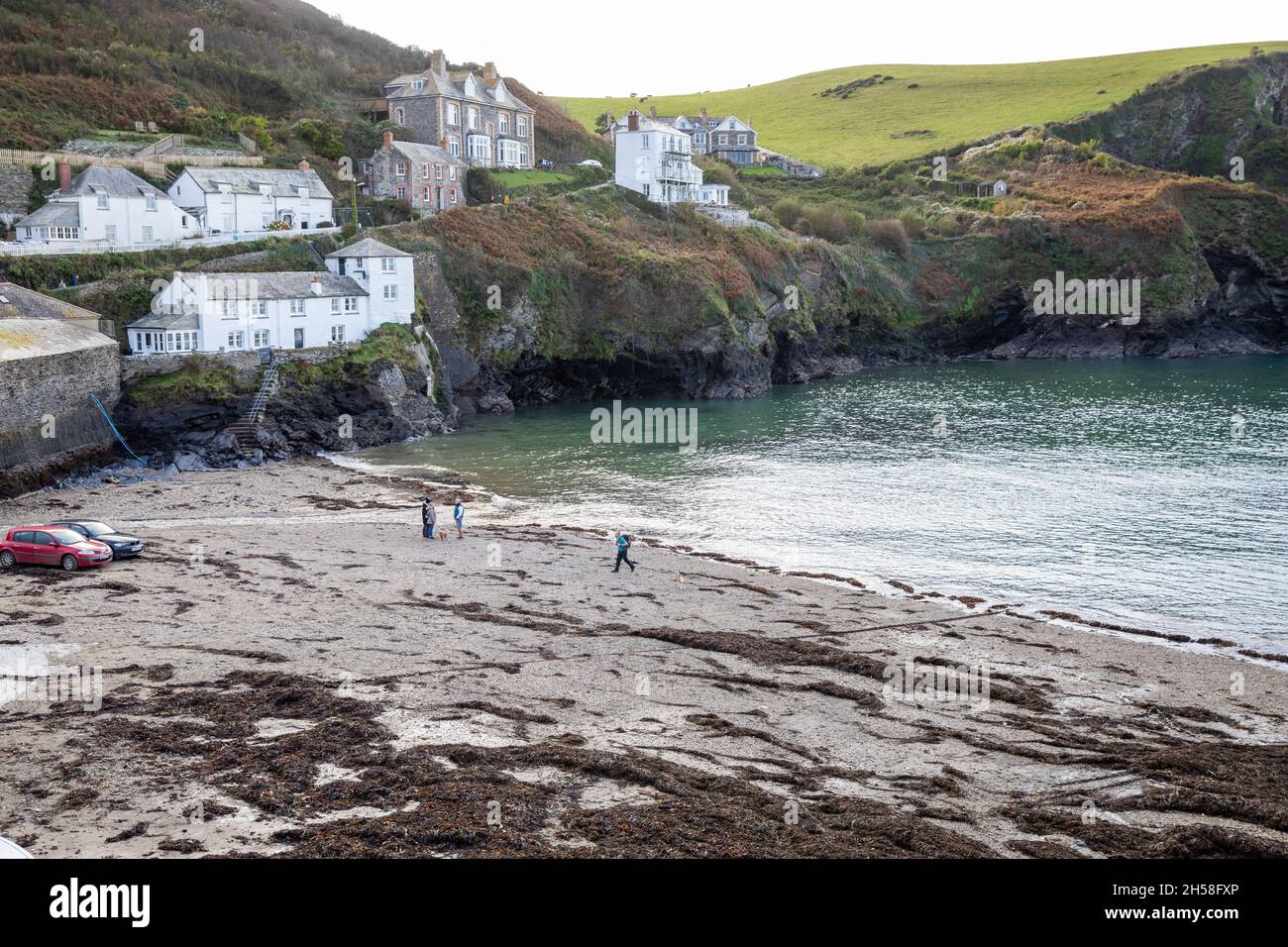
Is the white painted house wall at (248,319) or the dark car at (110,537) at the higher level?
the white painted house wall at (248,319)

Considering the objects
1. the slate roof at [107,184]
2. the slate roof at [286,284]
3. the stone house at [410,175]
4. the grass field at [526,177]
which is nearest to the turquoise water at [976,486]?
the slate roof at [286,284]

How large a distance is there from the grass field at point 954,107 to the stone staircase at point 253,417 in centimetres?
11764

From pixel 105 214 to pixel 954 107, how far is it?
5782 inches

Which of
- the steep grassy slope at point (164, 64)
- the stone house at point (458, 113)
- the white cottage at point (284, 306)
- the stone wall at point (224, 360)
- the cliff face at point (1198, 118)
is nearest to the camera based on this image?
the stone wall at point (224, 360)

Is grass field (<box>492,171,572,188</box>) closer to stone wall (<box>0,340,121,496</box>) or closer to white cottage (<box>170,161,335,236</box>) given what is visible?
white cottage (<box>170,161,335,236</box>)

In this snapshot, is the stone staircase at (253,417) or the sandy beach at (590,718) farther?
the stone staircase at (253,417)

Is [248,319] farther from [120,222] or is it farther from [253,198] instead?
[253,198]

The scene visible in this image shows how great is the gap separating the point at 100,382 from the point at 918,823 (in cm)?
5260

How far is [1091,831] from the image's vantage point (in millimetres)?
18297

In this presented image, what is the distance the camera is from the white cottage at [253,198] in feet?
261

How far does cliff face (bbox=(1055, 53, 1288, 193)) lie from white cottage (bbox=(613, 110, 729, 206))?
2975 inches

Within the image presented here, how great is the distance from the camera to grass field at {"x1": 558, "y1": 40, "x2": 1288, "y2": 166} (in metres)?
169
